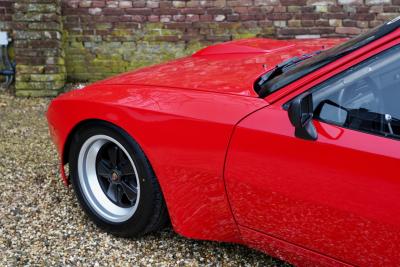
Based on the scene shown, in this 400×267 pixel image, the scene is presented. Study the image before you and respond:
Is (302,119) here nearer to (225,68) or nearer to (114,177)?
(225,68)

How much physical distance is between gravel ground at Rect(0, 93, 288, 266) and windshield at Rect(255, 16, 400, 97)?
1.02 metres

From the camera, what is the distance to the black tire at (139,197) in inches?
103

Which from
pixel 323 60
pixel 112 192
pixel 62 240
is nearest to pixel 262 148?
pixel 323 60

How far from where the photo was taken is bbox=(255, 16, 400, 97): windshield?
2.03m

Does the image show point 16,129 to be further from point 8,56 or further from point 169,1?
point 169,1

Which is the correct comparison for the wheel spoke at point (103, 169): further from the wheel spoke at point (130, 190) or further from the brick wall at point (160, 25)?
the brick wall at point (160, 25)

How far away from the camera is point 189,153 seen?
2.39 meters

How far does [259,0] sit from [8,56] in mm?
3338

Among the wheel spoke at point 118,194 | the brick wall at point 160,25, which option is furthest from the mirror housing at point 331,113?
the brick wall at point 160,25

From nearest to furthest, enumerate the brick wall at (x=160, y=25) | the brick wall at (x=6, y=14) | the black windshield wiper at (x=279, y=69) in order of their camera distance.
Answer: the black windshield wiper at (x=279, y=69) < the brick wall at (x=160, y=25) < the brick wall at (x=6, y=14)

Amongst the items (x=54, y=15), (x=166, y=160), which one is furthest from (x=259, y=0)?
(x=166, y=160)

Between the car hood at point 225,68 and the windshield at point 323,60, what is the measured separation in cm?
8

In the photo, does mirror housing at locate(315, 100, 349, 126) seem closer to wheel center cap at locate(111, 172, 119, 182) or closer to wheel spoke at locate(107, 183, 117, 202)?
wheel center cap at locate(111, 172, 119, 182)

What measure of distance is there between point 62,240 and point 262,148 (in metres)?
1.54
